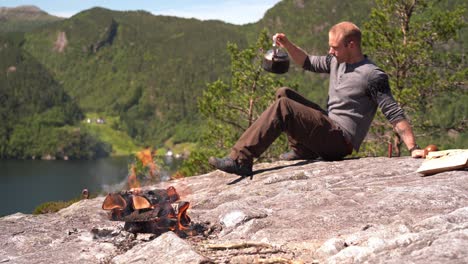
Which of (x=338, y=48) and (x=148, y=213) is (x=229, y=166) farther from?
(x=338, y=48)

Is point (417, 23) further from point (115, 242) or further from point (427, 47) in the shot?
point (115, 242)

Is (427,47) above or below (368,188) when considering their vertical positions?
above

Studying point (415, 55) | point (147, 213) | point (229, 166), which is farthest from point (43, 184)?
point (147, 213)

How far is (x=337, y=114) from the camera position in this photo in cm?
833

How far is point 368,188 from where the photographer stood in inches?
274

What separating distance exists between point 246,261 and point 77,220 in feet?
10.2

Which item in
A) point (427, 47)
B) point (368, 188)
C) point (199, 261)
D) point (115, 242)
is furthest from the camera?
point (427, 47)

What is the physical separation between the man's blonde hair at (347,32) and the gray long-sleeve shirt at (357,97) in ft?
1.39

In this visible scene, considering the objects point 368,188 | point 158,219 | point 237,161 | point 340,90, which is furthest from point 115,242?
point 340,90

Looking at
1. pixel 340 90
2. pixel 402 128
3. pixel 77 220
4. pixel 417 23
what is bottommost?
pixel 77 220

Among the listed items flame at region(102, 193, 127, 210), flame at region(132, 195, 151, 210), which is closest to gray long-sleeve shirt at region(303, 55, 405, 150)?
flame at region(132, 195, 151, 210)

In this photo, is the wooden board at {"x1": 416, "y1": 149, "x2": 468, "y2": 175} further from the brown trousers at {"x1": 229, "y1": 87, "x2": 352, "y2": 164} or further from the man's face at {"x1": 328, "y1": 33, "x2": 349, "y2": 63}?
the man's face at {"x1": 328, "y1": 33, "x2": 349, "y2": 63}

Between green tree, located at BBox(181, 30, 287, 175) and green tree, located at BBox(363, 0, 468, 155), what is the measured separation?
6638mm

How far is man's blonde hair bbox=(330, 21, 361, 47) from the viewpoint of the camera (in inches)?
308
